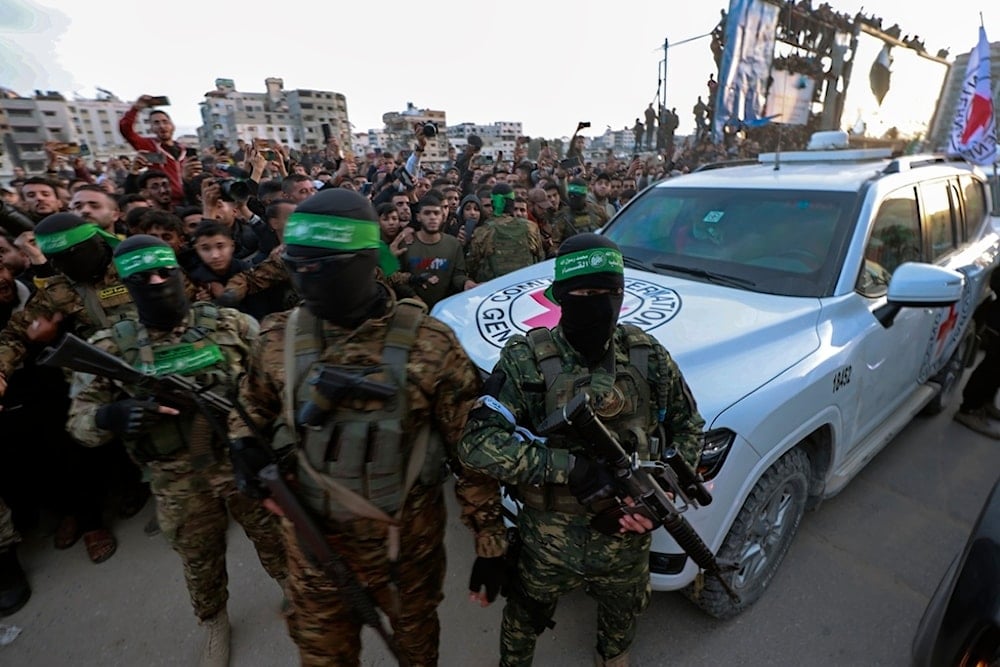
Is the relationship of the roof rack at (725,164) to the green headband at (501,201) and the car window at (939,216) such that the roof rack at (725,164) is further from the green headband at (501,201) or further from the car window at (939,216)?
the green headband at (501,201)

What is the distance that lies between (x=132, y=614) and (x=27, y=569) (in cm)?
93

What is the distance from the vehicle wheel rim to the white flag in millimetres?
5564

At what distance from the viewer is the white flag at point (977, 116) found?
17.7 ft

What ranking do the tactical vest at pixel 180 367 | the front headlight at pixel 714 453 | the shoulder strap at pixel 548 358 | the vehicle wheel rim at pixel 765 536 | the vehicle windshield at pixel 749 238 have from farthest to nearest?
the vehicle windshield at pixel 749 238
the vehicle wheel rim at pixel 765 536
the tactical vest at pixel 180 367
the front headlight at pixel 714 453
the shoulder strap at pixel 548 358

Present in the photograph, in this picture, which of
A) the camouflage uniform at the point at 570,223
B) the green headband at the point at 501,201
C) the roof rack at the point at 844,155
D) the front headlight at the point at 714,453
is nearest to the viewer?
the front headlight at the point at 714,453

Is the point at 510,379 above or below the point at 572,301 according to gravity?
below

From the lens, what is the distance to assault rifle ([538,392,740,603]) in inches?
48.3

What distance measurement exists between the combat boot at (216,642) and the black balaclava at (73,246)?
1719 mm

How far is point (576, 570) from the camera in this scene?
1646mm

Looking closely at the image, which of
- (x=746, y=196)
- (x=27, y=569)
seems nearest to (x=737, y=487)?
(x=746, y=196)

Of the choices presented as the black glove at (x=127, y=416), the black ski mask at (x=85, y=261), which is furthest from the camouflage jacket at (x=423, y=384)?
the black ski mask at (x=85, y=261)

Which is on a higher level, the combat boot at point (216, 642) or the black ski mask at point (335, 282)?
the black ski mask at point (335, 282)

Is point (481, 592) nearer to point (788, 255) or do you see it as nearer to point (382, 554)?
point (382, 554)

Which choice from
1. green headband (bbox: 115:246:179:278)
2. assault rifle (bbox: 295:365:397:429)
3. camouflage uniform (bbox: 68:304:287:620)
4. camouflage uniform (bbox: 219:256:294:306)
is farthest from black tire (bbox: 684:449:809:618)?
camouflage uniform (bbox: 219:256:294:306)
